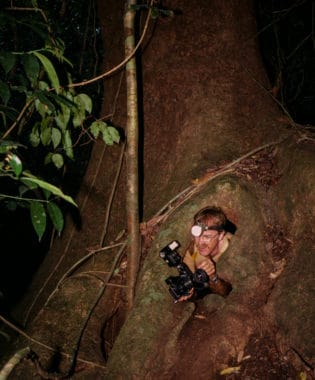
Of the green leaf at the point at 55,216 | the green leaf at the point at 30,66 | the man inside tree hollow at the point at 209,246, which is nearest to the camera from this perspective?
the green leaf at the point at 55,216

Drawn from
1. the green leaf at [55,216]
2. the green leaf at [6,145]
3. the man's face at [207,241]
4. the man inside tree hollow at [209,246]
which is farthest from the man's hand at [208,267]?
the green leaf at [6,145]

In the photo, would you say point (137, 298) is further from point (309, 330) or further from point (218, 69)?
point (218, 69)

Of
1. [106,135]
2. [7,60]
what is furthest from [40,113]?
[7,60]

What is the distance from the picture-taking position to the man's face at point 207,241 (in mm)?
3404

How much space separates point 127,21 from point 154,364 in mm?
2905

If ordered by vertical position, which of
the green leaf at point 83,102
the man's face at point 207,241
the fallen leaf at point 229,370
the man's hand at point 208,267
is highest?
the green leaf at point 83,102

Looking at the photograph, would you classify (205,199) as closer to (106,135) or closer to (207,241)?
(207,241)

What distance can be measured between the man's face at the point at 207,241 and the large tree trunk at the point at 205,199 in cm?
27

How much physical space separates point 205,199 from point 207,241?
50 centimetres

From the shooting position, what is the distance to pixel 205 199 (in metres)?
3.29

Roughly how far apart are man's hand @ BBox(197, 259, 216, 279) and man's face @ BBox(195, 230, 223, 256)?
132 mm

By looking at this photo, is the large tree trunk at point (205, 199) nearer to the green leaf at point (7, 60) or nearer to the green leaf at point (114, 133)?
the green leaf at point (114, 133)

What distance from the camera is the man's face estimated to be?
3404 mm

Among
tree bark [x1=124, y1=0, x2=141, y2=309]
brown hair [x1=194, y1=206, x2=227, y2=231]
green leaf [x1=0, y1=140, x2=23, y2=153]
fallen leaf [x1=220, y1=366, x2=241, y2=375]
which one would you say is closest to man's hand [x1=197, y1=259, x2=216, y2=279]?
brown hair [x1=194, y1=206, x2=227, y2=231]
